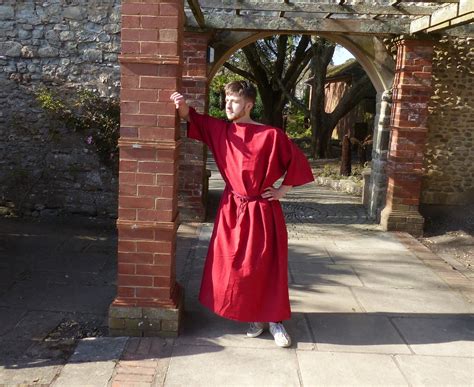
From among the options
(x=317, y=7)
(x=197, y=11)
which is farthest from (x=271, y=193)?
(x=317, y=7)

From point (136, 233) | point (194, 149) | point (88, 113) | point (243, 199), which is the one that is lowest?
point (136, 233)

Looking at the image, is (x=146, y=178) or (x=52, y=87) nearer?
(x=146, y=178)

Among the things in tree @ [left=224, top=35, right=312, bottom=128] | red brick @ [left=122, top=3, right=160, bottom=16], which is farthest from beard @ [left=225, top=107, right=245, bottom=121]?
tree @ [left=224, top=35, right=312, bottom=128]

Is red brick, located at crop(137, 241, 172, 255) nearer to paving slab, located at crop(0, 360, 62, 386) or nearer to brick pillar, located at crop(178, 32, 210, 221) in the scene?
paving slab, located at crop(0, 360, 62, 386)

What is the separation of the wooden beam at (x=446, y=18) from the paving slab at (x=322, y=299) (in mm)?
3183

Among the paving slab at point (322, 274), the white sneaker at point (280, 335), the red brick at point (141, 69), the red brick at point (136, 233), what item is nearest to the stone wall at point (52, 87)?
the paving slab at point (322, 274)

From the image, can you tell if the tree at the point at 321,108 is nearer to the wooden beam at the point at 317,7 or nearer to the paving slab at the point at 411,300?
the wooden beam at the point at 317,7

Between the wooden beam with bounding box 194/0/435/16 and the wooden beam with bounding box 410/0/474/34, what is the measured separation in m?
0.16

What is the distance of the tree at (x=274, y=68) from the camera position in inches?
687

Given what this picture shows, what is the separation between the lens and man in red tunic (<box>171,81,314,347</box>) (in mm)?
3549

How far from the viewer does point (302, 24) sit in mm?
6984

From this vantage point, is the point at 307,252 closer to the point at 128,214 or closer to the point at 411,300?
the point at 411,300

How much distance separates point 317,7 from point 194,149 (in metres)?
2.60

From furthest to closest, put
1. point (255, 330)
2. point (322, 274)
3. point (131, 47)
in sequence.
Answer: point (322, 274)
point (255, 330)
point (131, 47)
